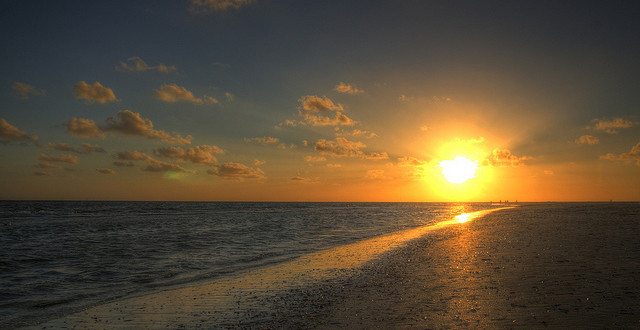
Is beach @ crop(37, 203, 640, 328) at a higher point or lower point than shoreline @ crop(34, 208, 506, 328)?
higher

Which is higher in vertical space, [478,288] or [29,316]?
[478,288]

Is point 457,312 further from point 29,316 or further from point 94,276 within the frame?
point 94,276

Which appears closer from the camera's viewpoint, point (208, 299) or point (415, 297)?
point (415, 297)

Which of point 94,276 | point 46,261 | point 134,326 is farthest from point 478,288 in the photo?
point 46,261

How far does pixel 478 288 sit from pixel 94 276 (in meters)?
16.5

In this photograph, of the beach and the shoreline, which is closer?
the beach

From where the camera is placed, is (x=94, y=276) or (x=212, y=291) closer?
(x=212, y=291)

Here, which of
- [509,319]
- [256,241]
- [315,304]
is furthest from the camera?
[256,241]

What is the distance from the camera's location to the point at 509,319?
7.88 metres

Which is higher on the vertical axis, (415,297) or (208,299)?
(415,297)

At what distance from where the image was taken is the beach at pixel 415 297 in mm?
8203

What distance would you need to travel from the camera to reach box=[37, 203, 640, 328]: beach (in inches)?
323

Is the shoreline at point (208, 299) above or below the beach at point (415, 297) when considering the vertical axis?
below

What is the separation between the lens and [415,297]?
10.3 metres
